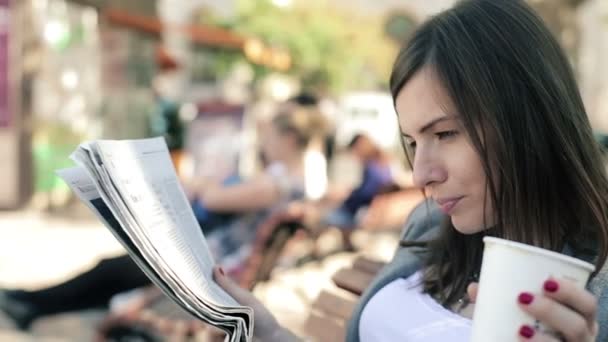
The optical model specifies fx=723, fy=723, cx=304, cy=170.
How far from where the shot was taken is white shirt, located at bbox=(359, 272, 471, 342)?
136 centimetres

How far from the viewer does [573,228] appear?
124cm

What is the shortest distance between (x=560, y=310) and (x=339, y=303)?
115 centimetres

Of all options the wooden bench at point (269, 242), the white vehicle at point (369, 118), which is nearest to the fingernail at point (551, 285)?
the wooden bench at point (269, 242)

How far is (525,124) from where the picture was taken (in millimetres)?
1193

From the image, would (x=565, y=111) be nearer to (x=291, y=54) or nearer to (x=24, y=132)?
(x=24, y=132)

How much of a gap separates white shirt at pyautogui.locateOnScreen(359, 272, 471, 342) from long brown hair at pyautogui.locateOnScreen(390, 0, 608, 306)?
0.21 meters

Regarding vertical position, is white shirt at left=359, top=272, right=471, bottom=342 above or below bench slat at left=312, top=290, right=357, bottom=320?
above

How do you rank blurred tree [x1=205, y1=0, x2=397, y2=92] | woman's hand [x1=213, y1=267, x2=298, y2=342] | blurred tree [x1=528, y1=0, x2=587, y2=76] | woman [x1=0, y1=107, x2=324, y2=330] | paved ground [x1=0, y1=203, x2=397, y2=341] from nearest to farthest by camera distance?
woman's hand [x1=213, y1=267, x2=298, y2=342]
woman [x1=0, y1=107, x2=324, y2=330]
paved ground [x1=0, y1=203, x2=397, y2=341]
blurred tree [x1=528, y1=0, x2=587, y2=76]
blurred tree [x1=205, y1=0, x2=397, y2=92]

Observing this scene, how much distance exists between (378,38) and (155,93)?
14.3 m

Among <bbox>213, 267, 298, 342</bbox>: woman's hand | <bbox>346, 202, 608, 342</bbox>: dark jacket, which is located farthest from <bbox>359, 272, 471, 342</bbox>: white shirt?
<bbox>213, 267, 298, 342</bbox>: woman's hand

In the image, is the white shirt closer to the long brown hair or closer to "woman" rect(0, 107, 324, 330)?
the long brown hair

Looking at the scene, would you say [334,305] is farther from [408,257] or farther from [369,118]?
[369,118]

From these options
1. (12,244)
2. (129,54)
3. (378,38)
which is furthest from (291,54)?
(12,244)

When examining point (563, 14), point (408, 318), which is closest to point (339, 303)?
point (408, 318)
